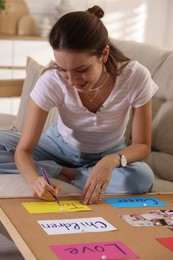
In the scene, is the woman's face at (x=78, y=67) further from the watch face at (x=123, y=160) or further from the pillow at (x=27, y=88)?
the pillow at (x=27, y=88)

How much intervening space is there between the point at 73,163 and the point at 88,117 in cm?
21

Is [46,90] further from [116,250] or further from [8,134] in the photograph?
[116,250]

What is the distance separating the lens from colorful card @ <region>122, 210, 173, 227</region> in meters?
1.60

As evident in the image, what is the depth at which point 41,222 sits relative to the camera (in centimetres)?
155

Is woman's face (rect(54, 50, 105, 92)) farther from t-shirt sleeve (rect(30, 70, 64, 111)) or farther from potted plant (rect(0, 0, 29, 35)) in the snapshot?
potted plant (rect(0, 0, 29, 35))

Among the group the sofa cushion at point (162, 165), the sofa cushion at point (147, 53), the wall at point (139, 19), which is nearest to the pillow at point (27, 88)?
the sofa cushion at point (147, 53)

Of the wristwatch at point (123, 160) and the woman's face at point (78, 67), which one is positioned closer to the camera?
the woman's face at point (78, 67)

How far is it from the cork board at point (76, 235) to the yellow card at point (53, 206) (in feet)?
0.06

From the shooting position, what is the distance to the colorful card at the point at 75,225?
4.91ft

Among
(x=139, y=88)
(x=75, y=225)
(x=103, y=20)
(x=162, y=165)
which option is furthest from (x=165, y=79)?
(x=103, y=20)

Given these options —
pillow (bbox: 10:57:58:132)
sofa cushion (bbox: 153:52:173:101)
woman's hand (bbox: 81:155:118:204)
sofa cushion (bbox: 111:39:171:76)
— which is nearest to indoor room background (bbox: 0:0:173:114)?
pillow (bbox: 10:57:58:132)

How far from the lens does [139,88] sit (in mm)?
2002

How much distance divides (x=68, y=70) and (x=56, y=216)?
1.38 ft

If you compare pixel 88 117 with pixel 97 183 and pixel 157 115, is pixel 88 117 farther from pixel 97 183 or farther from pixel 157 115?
pixel 157 115
